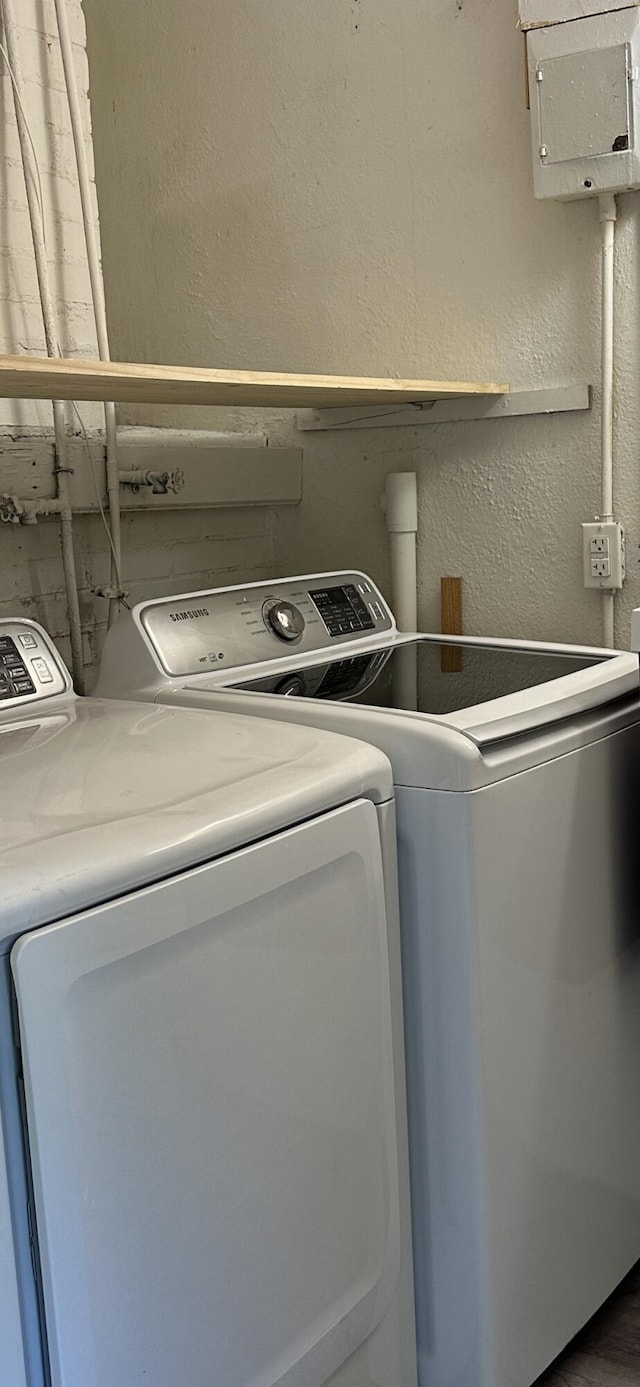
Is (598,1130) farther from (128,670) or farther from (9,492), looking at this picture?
(9,492)

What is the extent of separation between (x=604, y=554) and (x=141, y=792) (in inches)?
44.6

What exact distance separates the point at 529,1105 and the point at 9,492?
1250 mm

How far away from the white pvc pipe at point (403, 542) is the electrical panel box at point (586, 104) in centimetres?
58

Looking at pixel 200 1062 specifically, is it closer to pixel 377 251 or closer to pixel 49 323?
pixel 49 323

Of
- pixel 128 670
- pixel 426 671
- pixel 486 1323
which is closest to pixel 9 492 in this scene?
pixel 128 670

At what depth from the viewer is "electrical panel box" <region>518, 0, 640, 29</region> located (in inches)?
70.6

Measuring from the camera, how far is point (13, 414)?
1.98 m

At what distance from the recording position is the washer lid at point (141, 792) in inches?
39.4

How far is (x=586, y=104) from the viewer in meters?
1.84

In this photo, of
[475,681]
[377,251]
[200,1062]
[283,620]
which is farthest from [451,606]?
[200,1062]

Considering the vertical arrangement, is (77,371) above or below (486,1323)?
above

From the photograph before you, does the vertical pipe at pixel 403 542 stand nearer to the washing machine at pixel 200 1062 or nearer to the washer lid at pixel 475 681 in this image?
the washer lid at pixel 475 681

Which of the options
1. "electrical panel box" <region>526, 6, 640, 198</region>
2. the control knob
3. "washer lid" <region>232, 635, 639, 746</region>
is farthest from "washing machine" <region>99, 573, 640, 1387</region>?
"electrical panel box" <region>526, 6, 640, 198</region>

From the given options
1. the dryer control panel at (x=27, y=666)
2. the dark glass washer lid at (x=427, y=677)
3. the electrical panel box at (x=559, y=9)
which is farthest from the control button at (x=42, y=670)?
the electrical panel box at (x=559, y=9)
